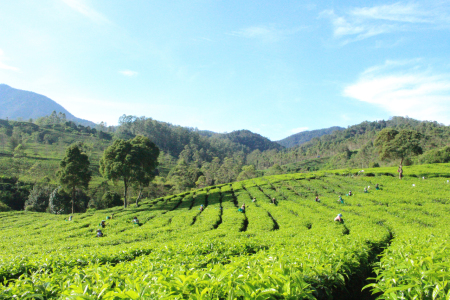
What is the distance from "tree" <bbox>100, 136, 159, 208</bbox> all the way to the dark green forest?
2.30 metres

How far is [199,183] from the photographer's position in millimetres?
70188

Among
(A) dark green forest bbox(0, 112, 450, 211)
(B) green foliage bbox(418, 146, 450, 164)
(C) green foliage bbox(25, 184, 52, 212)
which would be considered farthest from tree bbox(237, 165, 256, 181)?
(C) green foliage bbox(25, 184, 52, 212)

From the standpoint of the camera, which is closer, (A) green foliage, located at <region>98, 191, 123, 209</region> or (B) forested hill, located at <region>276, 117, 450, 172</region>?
(A) green foliage, located at <region>98, 191, 123, 209</region>

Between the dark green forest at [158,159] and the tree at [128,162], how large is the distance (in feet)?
A: 7.54

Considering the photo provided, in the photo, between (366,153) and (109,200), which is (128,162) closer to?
(109,200)

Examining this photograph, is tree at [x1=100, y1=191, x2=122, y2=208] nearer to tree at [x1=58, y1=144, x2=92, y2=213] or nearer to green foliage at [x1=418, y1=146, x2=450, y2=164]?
tree at [x1=58, y1=144, x2=92, y2=213]

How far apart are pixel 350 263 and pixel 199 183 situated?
66.1 meters

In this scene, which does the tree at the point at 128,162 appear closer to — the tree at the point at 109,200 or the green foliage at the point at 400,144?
the tree at the point at 109,200

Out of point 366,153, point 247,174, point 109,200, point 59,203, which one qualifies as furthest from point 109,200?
point 366,153

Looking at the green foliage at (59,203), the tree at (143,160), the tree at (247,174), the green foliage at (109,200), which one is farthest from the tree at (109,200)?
the tree at (247,174)

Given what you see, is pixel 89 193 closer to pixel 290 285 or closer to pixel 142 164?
pixel 142 164

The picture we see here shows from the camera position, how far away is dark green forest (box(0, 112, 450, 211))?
54.7m

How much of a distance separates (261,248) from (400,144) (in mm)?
40993

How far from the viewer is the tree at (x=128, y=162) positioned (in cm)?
3347
